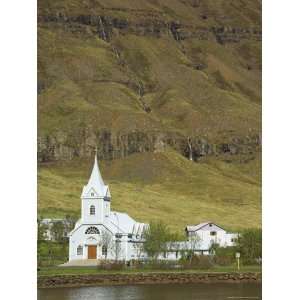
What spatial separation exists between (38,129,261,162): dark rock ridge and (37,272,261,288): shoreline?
649 cm

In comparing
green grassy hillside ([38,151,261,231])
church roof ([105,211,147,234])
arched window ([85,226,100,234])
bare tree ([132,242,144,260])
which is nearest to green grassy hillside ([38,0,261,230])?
green grassy hillside ([38,151,261,231])

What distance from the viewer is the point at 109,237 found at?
73.5ft

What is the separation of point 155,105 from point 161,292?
14.8 meters

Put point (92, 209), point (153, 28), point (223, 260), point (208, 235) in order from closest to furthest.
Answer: point (92, 209) < point (223, 260) < point (208, 235) < point (153, 28)

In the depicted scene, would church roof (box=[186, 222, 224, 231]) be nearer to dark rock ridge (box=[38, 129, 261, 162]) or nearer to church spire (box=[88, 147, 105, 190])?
church spire (box=[88, 147, 105, 190])

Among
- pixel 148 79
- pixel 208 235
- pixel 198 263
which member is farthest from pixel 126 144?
pixel 198 263

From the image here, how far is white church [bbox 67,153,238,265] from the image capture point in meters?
22.5

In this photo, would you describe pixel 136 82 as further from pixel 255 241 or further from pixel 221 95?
pixel 255 241

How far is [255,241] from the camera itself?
82.5 feet

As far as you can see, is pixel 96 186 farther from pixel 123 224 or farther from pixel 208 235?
pixel 208 235

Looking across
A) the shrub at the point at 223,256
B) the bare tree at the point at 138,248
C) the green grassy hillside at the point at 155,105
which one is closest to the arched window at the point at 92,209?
the bare tree at the point at 138,248
